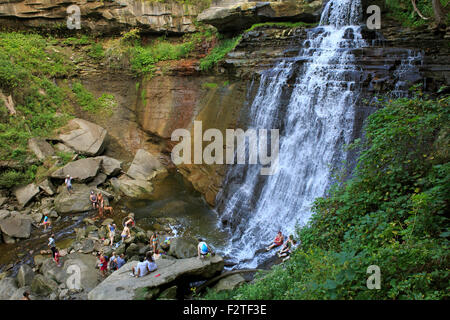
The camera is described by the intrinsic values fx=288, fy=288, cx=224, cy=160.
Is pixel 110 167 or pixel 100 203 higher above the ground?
pixel 110 167

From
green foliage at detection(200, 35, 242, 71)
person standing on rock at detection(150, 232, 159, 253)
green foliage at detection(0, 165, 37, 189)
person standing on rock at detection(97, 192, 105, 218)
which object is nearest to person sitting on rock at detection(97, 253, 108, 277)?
person standing on rock at detection(150, 232, 159, 253)

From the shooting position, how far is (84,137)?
15.3 meters

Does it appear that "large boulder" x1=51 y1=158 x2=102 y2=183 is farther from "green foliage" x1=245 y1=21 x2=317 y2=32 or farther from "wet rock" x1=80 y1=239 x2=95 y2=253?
"green foliage" x1=245 y1=21 x2=317 y2=32

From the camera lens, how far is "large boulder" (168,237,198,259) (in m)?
8.90

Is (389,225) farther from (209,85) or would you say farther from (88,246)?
(209,85)

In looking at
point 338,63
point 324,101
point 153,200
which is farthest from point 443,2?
point 153,200

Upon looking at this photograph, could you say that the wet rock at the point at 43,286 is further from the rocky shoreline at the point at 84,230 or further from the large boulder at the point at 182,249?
the large boulder at the point at 182,249

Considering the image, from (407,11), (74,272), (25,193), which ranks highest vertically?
(407,11)

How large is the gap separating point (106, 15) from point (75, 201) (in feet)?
36.8

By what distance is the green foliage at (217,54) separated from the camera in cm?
1485

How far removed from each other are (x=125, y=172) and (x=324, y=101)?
416 inches

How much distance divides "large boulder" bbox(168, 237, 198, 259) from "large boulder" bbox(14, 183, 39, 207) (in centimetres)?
724

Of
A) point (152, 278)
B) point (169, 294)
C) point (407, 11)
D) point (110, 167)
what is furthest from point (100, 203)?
point (407, 11)

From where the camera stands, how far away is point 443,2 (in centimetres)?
1050
